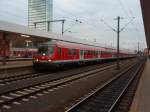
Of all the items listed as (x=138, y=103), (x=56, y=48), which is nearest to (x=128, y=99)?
(x=138, y=103)

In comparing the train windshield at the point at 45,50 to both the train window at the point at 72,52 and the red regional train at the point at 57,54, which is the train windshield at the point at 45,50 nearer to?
the red regional train at the point at 57,54

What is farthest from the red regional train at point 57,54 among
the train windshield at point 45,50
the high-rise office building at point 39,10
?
the high-rise office building at point 39,10

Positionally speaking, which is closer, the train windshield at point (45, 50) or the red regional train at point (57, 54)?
the red regional train at point (57, 54)

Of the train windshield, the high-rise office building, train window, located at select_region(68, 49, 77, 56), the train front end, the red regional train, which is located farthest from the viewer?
the high-rise office building

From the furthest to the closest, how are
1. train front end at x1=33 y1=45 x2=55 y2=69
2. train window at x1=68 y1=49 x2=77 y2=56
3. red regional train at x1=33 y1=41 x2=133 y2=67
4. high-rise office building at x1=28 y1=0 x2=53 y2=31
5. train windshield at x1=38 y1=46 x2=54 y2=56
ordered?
high-rise office building at x1=28 y1=0 x2=53 y2=31 → train window at x1=68 y1=49 x2=77 y2=56 → train windshield at x1=38 y1=46 x2=54 y2=56 → red regional train at x1=33 y1=41 x2=133 y2=67 → train front end at x1=33 y1=45 x2=55 y2=69

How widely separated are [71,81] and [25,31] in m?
11.5

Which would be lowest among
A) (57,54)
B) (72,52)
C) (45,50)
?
(57,54)

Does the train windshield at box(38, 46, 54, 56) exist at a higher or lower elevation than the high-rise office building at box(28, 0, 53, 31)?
lower

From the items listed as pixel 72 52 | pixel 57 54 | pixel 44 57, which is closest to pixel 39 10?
pixel 72 52

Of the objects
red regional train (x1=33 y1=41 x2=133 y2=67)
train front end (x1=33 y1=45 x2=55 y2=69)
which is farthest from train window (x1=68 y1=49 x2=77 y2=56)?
train front end (x1=33 y1=45 x2=55 y2=69)

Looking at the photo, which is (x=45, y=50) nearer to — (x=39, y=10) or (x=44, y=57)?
(x=44, y=57)

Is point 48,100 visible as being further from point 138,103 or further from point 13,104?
point 138,103

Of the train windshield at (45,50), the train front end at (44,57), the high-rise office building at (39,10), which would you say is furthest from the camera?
the high-rise office building at (39,10)

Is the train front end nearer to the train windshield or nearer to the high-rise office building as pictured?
the train windshield
